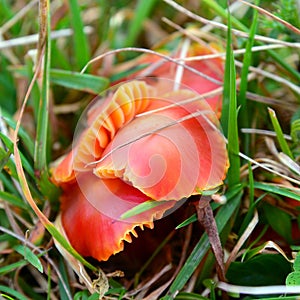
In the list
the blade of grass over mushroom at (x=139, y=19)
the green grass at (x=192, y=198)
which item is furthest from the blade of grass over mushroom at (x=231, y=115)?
the blade of grass over mushroom at (x=139, y=19)

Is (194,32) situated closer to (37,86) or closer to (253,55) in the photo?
(253,55)

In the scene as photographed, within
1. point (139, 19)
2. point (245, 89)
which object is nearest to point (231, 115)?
point (245, 89)

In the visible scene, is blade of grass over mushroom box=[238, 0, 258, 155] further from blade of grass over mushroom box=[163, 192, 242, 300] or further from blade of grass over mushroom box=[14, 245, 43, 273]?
blade of grass over mushroom box=[14, 245, 43, 273]

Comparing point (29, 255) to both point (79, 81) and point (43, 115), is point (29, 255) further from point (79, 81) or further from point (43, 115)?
point (79, 81)

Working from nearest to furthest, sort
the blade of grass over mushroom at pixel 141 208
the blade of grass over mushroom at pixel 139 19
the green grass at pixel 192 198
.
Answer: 1. the blade of grass over mushroom at pixel 141 208
2. the green grass at pixel 192 198
3. the blade of grass over mushroom at pixel 139 19

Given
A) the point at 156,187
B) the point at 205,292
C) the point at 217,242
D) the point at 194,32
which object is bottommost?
the point at 205,292

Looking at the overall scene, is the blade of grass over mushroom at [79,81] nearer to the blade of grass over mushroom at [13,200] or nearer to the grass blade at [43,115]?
the grass blade at [43,115]

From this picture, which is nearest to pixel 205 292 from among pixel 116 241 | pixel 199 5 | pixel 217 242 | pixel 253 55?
pixel 217 242
